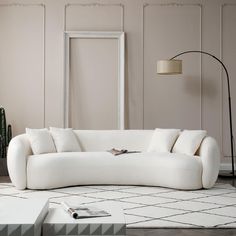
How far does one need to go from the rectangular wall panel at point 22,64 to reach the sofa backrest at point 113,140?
4.66 feet

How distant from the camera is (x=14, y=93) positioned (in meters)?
7.34

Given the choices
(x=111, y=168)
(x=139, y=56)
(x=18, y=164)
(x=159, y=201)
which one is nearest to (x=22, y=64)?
(x=139, y=56)

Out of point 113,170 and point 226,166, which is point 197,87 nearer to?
point 226,166

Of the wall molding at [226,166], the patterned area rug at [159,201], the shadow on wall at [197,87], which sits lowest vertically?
the patterned area rug at [159,201]

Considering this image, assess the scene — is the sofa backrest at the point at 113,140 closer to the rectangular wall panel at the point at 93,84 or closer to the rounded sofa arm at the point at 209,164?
the rounded sofa arm at the point at 209,164

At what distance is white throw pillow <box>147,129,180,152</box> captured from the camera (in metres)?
5.83

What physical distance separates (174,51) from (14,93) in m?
2.58

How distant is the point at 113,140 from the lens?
615 cm

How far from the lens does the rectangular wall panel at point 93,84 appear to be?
289 inches

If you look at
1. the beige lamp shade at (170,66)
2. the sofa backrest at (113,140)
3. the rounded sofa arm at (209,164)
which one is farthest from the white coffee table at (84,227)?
the beige lamp shade at (170,66)

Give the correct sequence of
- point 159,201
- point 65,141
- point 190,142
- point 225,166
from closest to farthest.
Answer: point 159,201 → point 190,142 → point 65,141 → point 225,166

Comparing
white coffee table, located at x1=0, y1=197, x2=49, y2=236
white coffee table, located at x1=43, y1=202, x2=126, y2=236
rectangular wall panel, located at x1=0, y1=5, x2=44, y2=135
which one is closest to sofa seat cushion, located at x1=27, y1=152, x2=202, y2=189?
rectangular wall panel, located at x1=0, y1=5, x2=44, y2=135

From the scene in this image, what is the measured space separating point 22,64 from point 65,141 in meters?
2.05

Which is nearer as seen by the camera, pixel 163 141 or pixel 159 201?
pixel 159 201
